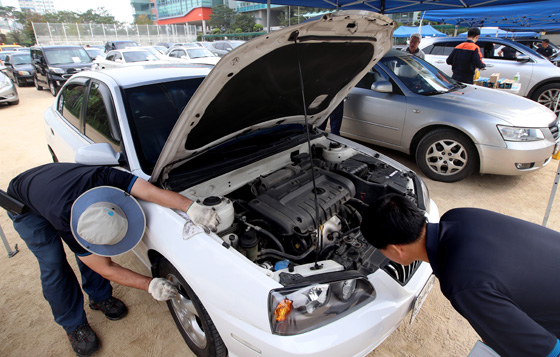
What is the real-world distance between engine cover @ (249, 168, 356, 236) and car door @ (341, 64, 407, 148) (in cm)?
234

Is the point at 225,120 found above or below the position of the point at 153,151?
above

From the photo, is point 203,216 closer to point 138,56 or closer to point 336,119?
point 336,119


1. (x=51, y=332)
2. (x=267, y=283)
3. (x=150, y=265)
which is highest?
(x=267, y=283)

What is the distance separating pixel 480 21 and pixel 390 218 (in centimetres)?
1888

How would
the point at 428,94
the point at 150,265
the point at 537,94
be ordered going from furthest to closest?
the point at 537,94
the point at 428,94
the point at 150,265

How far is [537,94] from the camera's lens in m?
6.78

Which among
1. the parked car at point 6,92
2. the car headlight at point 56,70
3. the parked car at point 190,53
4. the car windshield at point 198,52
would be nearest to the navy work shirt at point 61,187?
the parked car at point 6,92

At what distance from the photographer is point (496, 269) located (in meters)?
1.02

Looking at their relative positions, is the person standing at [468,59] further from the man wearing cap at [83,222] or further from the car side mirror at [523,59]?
the man wearing cap at [83,222]

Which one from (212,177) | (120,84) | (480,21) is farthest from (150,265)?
(480,21)

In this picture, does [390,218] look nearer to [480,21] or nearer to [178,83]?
[178,83]

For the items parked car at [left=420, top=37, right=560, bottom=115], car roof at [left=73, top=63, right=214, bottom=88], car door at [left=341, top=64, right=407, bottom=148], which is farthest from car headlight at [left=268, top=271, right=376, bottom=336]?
parked car at [left=420, top=37, right=560, bottom=115]

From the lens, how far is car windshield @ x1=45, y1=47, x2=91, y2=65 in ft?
33.2

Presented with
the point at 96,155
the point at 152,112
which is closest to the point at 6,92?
the point at 152,112
